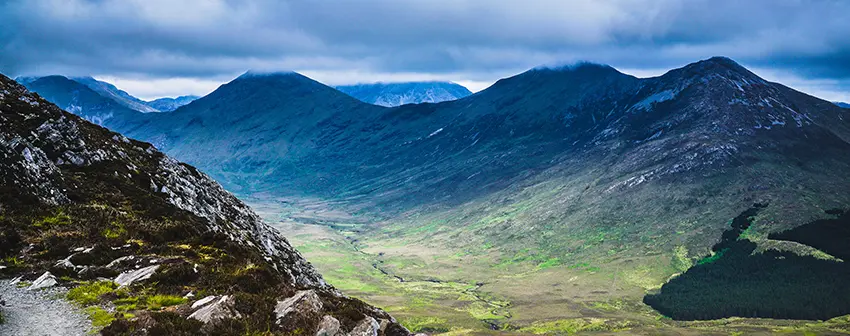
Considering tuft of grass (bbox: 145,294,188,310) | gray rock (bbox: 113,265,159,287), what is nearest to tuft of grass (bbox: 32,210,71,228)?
gray rock (bbox: 113,265,159,287)

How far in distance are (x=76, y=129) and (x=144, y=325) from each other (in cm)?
5031

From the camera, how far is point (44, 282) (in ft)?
100

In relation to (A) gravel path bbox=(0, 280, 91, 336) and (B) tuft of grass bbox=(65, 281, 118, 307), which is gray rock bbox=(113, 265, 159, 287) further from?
(A) gravel path bbox=(0, 280, 91, 336)

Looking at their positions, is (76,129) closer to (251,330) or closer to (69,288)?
(69,288)

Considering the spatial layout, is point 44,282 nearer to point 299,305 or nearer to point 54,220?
point 54,220

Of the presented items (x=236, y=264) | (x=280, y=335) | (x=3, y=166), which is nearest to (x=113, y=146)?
(x=3, y=166)

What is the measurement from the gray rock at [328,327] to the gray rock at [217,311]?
3842 mm

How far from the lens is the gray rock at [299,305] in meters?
26.5

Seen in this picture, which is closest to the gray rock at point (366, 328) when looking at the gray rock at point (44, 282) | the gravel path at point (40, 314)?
the gravel path at point (40, 314)

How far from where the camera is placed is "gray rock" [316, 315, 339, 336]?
2519 cm

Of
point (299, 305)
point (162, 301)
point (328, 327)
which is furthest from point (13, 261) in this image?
point (328, 327)

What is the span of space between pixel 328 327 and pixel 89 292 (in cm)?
1403

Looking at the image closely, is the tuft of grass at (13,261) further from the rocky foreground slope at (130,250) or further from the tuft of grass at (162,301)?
the tuft of grass at (162,301)

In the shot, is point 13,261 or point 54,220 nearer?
point 13,261
